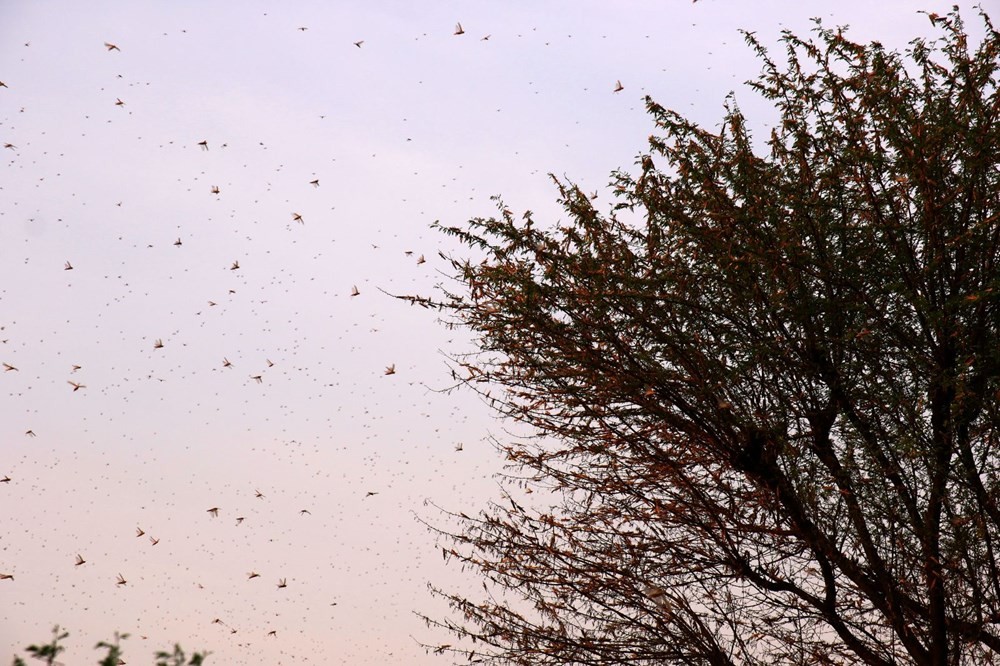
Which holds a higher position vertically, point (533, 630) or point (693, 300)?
A: point (693, 300)

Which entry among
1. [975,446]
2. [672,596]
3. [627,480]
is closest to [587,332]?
[627,480]

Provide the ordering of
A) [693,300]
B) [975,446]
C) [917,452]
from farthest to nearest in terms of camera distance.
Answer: [693,300] < [975,446] < [917,452]

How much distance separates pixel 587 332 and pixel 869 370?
2518 mm

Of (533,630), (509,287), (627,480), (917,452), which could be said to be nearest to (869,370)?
(917,452)

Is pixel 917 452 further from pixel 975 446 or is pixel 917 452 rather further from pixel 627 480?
pixel 627 480

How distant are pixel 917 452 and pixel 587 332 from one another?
2855 mm

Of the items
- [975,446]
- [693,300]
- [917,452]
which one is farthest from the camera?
[693,300]

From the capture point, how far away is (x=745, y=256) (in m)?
8.07

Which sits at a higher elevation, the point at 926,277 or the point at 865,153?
the point at 865,153

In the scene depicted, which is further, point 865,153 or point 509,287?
point 509,287

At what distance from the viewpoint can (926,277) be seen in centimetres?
807

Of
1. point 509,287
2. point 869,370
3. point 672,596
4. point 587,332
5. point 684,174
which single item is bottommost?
point 672,596

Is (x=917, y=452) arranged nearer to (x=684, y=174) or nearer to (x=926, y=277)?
(x=926, y=277)

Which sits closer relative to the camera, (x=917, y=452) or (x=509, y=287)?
(x=917, y=452)
